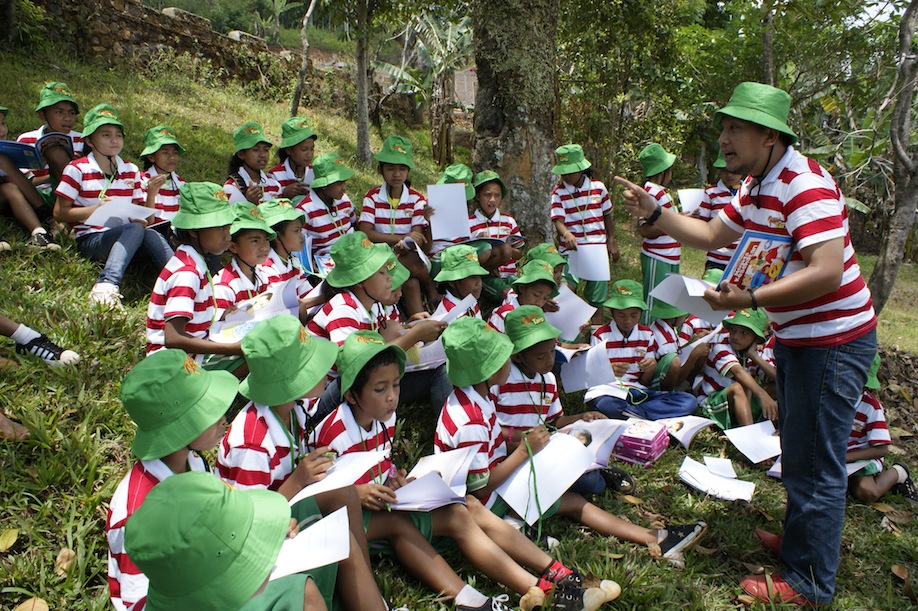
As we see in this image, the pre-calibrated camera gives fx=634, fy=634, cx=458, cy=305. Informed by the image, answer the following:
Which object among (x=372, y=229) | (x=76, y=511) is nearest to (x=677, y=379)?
(x=372, y=229)

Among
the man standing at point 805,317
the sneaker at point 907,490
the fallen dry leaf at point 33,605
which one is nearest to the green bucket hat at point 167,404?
the fallen dry leaf at point 33,605

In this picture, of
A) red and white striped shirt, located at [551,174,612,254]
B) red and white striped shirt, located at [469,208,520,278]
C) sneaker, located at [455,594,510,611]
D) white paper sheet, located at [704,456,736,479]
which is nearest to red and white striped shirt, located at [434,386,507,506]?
sneaker, located at [455,594,510,611]

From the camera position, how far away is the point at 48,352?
3418 millimetres

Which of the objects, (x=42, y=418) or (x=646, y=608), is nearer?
(x=646, y=608)

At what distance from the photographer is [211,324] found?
3.44 metres

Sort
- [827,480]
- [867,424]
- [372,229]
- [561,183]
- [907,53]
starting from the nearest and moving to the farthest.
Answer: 1. [827,480]
2. [867,424]
3. [907,53]
4. [372,229]
5. [561,183]

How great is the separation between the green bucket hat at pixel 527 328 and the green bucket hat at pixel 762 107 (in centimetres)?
137

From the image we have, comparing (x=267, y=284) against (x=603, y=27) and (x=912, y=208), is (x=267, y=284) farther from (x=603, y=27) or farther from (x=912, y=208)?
(x=603, y=27)

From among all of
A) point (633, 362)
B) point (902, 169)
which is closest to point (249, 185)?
point (633, 362)

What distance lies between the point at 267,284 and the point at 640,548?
2620mm

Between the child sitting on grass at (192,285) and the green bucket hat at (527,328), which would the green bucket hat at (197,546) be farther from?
the green bucket hat at (527,328)

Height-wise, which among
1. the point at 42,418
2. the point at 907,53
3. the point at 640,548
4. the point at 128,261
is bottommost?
the point at 640,548

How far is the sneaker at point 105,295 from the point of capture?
157 inches

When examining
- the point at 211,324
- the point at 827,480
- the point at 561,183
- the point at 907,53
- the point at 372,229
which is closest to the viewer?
the point at 827,480
